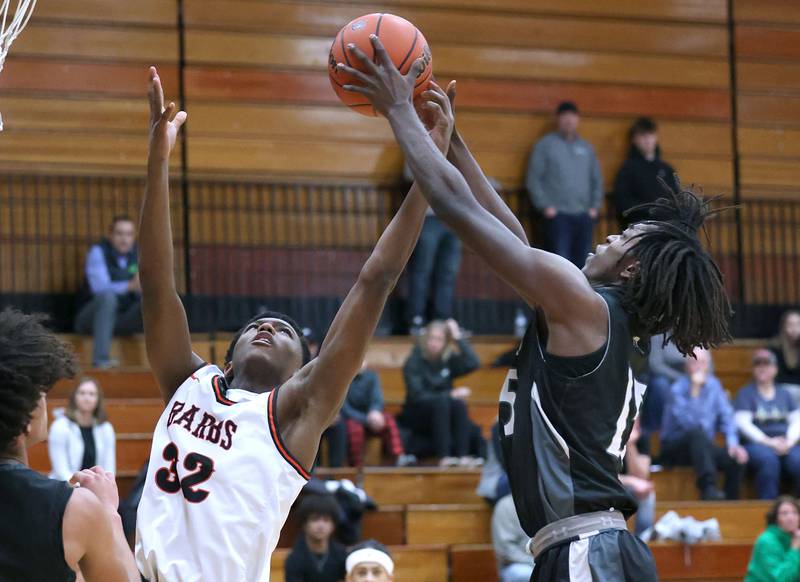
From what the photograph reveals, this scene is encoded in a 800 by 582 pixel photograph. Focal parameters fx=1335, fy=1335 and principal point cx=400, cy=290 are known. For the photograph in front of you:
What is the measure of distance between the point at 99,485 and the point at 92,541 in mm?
179

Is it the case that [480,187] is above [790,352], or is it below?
above

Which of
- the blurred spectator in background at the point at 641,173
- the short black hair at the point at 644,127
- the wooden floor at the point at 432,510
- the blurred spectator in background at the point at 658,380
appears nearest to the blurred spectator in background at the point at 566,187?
the blurred spectator in background at the point at 641,173

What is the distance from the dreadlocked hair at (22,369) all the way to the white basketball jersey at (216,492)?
58 cm

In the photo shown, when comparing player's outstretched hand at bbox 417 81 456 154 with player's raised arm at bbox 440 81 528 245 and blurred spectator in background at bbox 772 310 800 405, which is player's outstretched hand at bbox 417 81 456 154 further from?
blurred spectator in background at bbox 772 310 800 405

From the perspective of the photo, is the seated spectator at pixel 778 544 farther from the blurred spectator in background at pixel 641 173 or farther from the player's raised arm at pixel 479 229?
the player's raised arm at pixel 479 229

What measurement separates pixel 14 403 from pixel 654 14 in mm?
10722

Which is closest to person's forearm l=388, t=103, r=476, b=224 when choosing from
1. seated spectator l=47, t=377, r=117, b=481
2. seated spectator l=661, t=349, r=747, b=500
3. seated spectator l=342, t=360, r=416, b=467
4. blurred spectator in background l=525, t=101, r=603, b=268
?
seated spectator l=47, t=377, r=117, b=481

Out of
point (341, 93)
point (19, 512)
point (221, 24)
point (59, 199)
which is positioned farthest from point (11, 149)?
point (19, 512)

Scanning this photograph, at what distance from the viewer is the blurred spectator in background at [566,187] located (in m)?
11.6

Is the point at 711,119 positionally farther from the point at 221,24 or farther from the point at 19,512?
Result: the point at 19,512

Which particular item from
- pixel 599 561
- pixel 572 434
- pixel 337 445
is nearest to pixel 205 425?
pixel 572 434

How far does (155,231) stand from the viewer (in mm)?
3973

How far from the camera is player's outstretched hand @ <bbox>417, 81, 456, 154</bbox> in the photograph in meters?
3.80

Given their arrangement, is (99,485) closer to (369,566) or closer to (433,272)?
(369,566)
